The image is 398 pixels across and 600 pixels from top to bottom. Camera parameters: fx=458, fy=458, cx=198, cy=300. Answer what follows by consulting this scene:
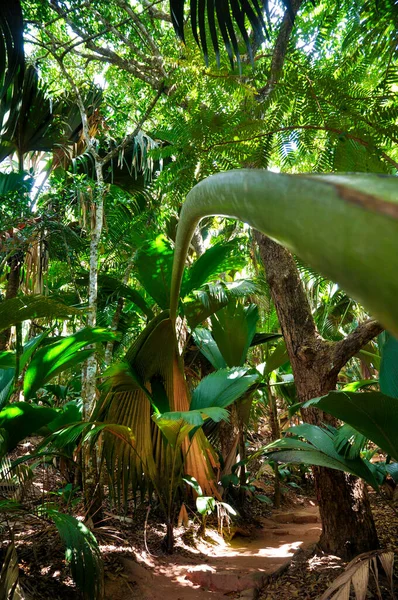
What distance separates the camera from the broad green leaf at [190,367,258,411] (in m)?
3.03

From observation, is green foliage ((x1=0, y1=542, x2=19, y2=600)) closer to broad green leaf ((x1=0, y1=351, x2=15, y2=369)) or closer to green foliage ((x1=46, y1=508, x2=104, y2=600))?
green foliage ((x1=46, y1=508, x2=104, y2=600))

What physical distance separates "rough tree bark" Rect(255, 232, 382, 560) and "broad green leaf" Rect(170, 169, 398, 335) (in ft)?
7.92

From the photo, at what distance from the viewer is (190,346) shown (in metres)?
4.74

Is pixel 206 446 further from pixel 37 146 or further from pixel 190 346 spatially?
pixel 37 146

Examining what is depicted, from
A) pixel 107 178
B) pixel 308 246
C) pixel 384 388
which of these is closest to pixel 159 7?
pixel 107 178

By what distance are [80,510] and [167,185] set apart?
2.60m

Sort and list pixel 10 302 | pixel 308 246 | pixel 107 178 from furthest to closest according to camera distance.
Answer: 1. pixel 107 178
2. pixel 10 302
3. pixel 308 246

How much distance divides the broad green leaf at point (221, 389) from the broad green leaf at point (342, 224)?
282cm

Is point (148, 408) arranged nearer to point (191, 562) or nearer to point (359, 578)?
point (191, 562)

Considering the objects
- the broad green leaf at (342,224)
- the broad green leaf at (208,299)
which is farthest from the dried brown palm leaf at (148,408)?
the broad green leaf at (342,224)

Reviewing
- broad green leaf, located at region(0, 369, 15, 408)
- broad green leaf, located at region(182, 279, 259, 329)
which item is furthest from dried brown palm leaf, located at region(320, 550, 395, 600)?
broad green leaf, located at region(182, 279, 259, 329)

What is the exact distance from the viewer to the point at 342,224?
0.60 feet

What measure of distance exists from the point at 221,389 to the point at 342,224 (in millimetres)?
3005

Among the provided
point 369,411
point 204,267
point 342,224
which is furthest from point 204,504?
point 342,224
